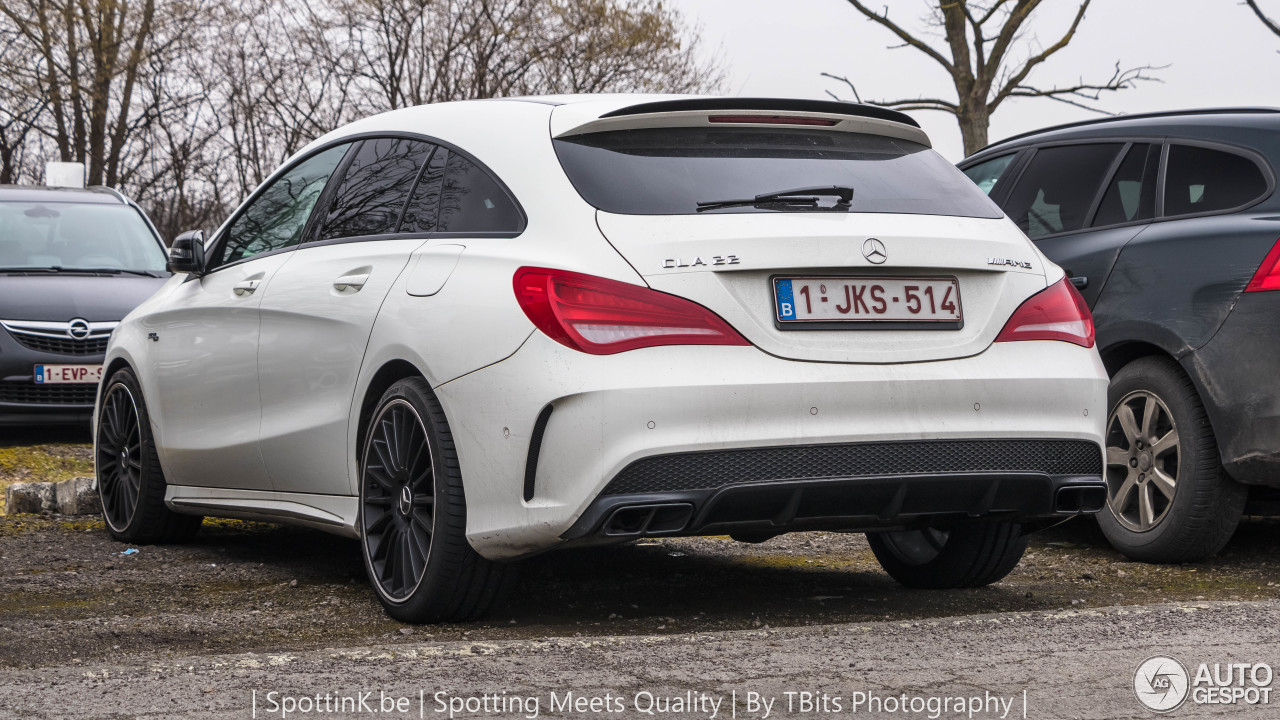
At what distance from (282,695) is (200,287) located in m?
3.08

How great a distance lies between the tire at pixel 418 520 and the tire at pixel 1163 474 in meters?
2.62

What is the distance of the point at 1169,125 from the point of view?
6094 millimetres

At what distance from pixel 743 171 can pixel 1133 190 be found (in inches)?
98.8

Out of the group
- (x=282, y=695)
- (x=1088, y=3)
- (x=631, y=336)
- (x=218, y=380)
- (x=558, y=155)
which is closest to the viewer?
(x=282, y=695)

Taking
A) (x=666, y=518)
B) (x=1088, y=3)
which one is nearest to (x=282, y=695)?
(x=666, y=518)

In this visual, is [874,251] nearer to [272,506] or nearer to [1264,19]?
[272,506]

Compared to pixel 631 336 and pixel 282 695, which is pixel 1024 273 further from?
pixel 282 695

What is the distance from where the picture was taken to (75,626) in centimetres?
441

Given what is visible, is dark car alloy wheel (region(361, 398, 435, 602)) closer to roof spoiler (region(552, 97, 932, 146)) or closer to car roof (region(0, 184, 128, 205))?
roof spoiler (region(552, 97, 932, 146))

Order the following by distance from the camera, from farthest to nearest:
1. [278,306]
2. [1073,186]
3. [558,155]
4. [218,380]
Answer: [1073,186] → [218,380] → [278,306] → [558,155]

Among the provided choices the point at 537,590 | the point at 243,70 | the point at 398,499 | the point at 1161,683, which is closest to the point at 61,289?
the point at 537,590

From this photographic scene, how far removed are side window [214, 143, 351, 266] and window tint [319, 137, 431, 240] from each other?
0.19 m

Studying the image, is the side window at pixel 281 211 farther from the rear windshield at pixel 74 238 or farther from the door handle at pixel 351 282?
the rear windshield at pixel 74 238

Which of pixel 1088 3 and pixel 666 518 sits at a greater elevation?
pixel 1088 3
